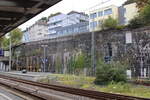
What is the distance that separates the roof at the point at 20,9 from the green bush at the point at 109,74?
800 inches

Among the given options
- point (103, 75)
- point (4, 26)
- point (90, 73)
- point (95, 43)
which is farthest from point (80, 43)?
point (4, 26)

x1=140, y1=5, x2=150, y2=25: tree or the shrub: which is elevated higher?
x1=140, y1=5, x2=150, y2=25: tree

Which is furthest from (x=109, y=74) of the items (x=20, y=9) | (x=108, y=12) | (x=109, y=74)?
(x=108, y=12)

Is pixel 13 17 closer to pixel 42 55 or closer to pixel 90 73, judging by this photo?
pixel 90 73

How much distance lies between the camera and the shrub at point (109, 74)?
27.0 meters

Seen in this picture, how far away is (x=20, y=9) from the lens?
6.55 m

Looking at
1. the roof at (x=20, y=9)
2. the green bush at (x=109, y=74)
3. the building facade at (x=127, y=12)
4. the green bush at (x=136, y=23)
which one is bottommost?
the green bush at (x=109, y=74)

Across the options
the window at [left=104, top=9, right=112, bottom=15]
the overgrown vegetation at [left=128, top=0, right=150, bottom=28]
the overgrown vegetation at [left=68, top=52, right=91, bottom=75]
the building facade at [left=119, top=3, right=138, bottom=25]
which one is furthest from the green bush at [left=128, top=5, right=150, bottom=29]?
the window at [left=104, top=9, right=112, bottom=15]

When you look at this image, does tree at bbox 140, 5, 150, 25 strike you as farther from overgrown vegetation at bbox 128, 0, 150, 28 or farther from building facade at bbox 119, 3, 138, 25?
building facade at bbox 119, 3, 138, 25

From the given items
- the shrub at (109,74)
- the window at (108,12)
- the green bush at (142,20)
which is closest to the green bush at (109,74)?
the shrub at (109,74)

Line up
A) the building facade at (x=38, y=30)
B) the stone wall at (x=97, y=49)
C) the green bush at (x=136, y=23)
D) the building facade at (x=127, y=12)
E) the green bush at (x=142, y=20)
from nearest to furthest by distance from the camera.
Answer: the stone wall at (x=97, y=49), the green bush at (x=136, y=23), the green bush at (x=142, y=20), the building facade at (x=127, y=12), the building facade at (x=38, y=30)

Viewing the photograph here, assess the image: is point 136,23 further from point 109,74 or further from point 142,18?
point 109,74

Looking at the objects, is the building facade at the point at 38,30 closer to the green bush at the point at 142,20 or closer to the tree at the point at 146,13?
the tree at the point at 146,13

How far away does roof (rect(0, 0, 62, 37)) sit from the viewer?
610cm
